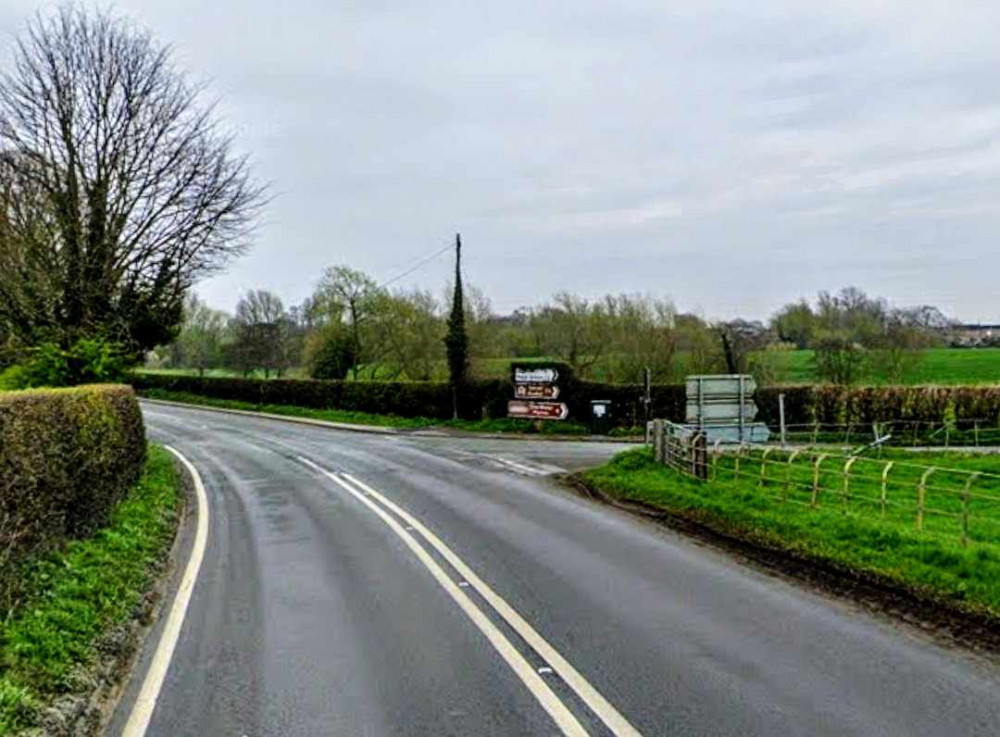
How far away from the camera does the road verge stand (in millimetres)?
7980

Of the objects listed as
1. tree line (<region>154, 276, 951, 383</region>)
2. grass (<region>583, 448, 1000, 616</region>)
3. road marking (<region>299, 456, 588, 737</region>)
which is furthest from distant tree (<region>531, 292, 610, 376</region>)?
road marking (<region>299, 456, 588, 737</region>)

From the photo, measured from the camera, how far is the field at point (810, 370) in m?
48.8

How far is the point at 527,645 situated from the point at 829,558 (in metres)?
4.79

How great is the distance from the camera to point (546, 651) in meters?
7.12

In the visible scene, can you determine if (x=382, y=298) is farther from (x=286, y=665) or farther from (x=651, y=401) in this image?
(x=286, y=665)

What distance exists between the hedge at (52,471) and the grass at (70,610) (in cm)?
24

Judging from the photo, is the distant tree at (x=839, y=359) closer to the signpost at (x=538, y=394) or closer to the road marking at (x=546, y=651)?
the signpost at (x=538, y=394)

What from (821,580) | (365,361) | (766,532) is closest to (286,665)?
(821,580)

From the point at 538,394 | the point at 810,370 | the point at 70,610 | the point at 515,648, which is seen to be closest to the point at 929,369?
the point at 810,370

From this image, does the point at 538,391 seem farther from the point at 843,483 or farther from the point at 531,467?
the point at 843,483

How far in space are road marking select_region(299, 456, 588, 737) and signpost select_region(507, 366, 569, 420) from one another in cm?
2584

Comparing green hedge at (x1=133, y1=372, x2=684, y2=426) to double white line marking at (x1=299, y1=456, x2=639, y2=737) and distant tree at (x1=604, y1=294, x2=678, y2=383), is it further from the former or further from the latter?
double white line marking at (x1=299, y1=456, x2=639, y2=737)

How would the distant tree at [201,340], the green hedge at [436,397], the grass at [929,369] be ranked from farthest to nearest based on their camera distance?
1. the distant tree at [201,340]
2. the grass at [929,369]
3. the green hedge at [436,397]

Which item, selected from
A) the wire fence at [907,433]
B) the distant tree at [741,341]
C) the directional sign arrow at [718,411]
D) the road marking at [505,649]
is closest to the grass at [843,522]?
the directional sign arrow at [718,411]
